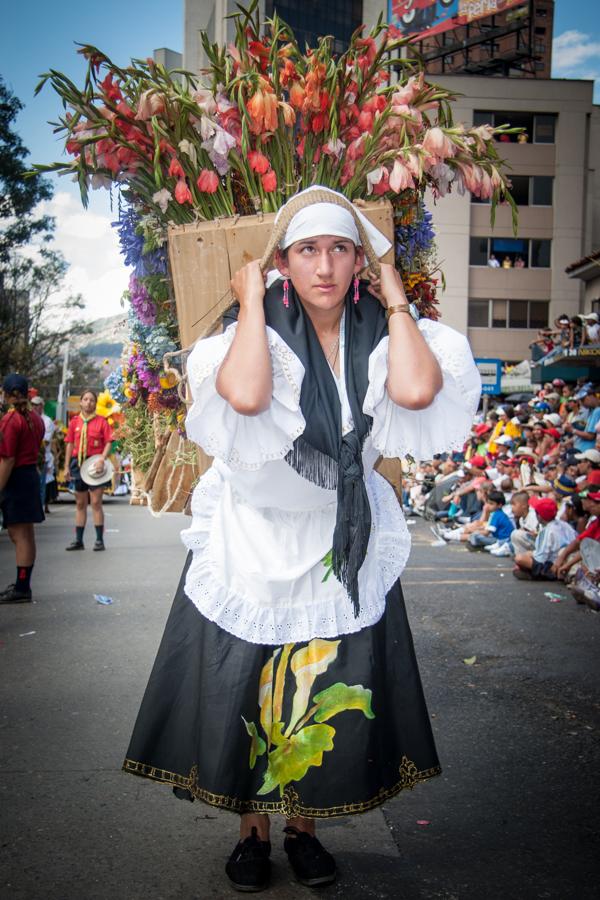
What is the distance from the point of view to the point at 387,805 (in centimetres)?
375

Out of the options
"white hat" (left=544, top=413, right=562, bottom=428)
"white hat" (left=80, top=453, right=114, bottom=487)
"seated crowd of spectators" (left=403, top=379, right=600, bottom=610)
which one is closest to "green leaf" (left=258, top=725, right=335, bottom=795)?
"seated crowd of spectators" (left=403, top=379, right=600, bottom=610)

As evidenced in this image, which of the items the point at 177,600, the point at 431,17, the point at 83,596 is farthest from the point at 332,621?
the point at 431,17

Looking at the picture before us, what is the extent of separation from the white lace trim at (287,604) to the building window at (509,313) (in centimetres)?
4028

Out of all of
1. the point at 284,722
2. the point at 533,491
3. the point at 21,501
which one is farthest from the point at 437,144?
the point at 533,491

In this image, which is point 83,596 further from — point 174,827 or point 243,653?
point 243,653

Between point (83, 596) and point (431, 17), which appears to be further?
point (431, 17)

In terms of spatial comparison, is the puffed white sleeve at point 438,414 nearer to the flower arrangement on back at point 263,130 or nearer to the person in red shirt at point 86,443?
the flower arrangement on back at point 263,130

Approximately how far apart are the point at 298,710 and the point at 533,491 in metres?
10.2

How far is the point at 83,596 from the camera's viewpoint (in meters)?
8.35

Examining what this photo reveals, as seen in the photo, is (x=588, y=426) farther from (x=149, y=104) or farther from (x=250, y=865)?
(x=250, y=865)

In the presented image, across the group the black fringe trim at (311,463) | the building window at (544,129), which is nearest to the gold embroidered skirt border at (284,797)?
the black fringe trim at (311,463)

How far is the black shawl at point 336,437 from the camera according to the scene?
2.85 m

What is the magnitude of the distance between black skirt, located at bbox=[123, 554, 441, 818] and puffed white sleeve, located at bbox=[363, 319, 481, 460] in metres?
0.63

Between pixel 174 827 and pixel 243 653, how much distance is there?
0.99m
